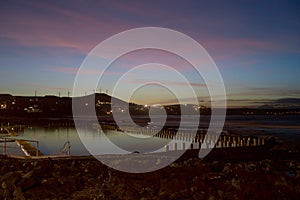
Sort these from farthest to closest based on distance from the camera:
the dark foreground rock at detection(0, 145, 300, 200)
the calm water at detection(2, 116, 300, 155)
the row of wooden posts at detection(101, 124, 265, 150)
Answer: the calm water at detection(2, 116, 300, 155) → the row of wooden posts at detection(101, 124, 265, 150) → the dark foreground rock at detection(0, 145, 300, 200)

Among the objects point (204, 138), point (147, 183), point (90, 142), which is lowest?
point (90, 142)

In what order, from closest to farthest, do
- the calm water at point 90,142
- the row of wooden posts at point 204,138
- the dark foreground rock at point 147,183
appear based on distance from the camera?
the dark foreground rock at point 147,183 → the row of wooden posts at point 204,138 → the calm water at point 90,142

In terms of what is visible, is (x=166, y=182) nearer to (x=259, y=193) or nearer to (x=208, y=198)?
(x=208, y=198)

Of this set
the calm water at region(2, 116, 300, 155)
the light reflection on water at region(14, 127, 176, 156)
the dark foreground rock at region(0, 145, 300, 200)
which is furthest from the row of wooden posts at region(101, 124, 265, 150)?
the dark foreground rock at region(0, 145, 300, 200)

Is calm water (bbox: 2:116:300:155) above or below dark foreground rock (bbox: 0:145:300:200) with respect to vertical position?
below

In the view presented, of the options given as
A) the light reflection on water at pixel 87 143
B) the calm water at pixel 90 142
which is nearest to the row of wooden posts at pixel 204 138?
the calm water at pixel 90 142

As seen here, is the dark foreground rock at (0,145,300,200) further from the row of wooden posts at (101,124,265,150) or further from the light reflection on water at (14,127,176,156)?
the row of wooden posts at (101,124,265,150)

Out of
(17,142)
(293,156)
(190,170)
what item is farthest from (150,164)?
(17,142)

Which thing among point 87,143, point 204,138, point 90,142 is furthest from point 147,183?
point 90,142

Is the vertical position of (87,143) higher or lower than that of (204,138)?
lower

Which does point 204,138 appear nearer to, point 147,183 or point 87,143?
point 87,143

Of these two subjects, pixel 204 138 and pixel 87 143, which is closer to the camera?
pixel 204 138

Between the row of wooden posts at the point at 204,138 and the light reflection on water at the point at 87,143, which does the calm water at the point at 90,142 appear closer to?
the light reflection on water at the point at 87,143

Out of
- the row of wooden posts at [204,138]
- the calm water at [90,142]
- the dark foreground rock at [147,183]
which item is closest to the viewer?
the dark foreground rock at [147,183]
